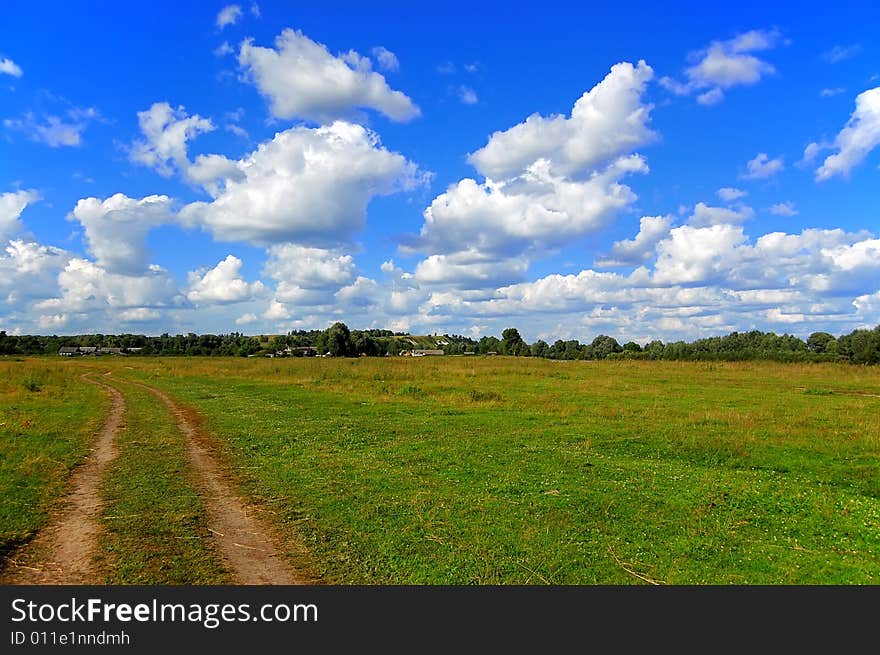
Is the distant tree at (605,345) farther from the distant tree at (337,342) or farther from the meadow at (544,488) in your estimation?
the meadow at (544,488)

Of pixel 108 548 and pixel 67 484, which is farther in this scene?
pixel 67 484

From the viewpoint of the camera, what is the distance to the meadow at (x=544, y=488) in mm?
8047

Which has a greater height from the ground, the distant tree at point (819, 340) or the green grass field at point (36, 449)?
the distant tree at point (819, 340)

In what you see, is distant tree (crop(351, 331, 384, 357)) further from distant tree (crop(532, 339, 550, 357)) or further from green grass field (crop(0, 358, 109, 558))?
green grass field (crop(0, 358, 109, 558))

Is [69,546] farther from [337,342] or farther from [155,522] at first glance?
[337,342]

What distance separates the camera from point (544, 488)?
40.4 ft

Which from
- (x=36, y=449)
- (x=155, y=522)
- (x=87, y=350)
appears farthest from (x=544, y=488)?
(x=87, y=350)

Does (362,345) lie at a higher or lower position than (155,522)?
higher

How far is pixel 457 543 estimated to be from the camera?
8750 millimetres

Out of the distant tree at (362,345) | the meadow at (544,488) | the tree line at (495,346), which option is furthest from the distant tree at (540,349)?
the meadow at (544,488)

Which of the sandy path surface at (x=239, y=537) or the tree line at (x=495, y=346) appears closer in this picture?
the sandy path surface at (x=239, y=537)
